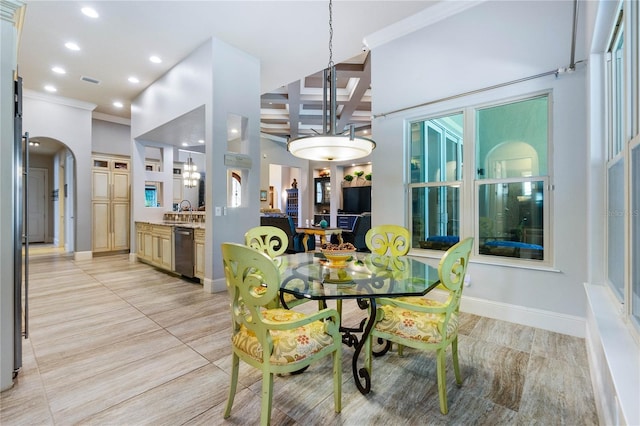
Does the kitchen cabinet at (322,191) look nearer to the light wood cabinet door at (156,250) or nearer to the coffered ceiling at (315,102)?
the coffered ceiling at (315,102)

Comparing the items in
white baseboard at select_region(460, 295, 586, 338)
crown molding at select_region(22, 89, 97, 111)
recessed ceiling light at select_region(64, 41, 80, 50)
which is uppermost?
recessed ceiling light at select_region(64, 41, 80, 50)

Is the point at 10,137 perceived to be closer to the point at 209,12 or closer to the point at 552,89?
the point at 209,12

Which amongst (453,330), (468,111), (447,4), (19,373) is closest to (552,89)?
(468,111)

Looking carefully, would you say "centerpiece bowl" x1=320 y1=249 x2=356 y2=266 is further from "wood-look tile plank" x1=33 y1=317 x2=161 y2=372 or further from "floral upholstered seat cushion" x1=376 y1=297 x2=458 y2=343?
"wood-look tile plank" x1=33 y1=317 x2=161 y2=372

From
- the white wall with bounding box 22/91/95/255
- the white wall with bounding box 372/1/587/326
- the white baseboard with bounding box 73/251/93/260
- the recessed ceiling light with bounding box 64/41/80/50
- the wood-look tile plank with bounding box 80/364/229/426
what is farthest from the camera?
the white baseboard with bounding box 73/251/93/260

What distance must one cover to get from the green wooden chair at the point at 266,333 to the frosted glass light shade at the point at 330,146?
3.98 ft

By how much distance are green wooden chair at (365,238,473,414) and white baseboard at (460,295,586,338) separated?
1.45 meters

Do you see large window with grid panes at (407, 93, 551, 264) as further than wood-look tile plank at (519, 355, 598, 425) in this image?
Yes

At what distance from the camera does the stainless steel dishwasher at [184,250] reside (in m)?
4.42

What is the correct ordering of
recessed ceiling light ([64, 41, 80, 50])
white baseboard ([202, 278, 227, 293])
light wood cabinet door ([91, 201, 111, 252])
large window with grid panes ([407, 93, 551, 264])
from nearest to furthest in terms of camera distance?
large window with grid panes ([407, 93, 551, 264])
white baseboard ([202, 278, 227, 293])
recessed ceiling light ([64, 41, 80, 50])
light wood cabinet door ([91, 201, 111, 252])

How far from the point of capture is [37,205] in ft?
30.1

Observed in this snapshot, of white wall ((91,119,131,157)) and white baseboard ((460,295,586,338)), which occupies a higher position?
white wall ((91,119,131,157))

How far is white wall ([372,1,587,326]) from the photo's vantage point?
2582mm

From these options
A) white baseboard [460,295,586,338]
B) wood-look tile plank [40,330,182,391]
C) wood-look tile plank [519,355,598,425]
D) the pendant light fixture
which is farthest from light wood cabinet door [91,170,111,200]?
wood-look tile plank [519,355,598,425]
